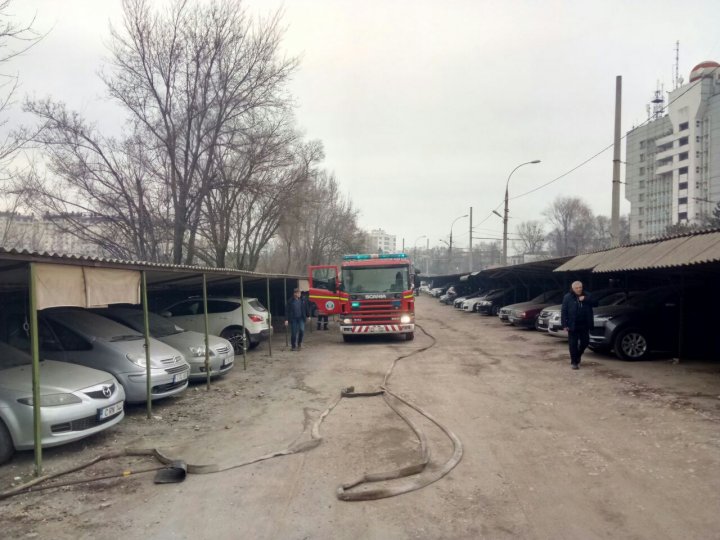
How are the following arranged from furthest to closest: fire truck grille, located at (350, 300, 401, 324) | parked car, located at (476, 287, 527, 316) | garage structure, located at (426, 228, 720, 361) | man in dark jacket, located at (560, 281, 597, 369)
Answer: parked car, located at (476, 287, 527, 316) → fire truck grille, located at (350, 300, 401, 324) → man in dark jacket, located at (560, 281, 597, 369) → garage structure, located at (426, 228, 720, 361)

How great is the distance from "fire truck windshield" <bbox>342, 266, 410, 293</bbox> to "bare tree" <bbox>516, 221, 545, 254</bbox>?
69427 mm

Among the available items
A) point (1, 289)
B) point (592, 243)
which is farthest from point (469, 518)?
Answer: point (592, 243)

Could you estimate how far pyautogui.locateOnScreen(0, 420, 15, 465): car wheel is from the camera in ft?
18.3

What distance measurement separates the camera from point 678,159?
83.9 m

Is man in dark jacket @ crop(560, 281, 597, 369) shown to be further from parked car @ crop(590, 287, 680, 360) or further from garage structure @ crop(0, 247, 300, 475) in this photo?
garage structure @ crop(0, 247, 300, 475)

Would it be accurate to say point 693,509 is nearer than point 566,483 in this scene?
Yes

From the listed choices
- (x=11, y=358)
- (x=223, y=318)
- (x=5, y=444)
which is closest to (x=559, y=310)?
(x=223, y=318)

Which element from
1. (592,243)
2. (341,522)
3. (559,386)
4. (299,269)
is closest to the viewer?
(341,522)

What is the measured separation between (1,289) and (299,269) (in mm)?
39035

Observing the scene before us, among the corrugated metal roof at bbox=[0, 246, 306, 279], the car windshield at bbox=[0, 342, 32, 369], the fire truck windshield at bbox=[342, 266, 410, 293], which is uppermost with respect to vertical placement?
the corrugated metal roof at bbox=[0, 246, 306, 279]

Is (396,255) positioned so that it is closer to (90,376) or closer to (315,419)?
(315,419)

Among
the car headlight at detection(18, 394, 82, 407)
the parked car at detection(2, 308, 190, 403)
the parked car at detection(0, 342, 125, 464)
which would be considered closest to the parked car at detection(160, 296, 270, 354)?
the parked car at detection(2, 308, 190, 403)

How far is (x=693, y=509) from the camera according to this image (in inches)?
162

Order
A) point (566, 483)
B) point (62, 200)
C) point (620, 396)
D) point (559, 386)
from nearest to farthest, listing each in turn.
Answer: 1. point (566, 483)
2. point (620, 396)
3. point (559, 386)
4. point (62, 200)
